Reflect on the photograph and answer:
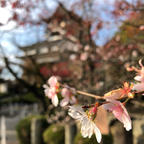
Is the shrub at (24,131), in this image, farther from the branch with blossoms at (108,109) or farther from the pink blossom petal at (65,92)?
the branch with blossoms at (108,109)

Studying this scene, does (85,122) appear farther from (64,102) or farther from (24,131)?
(24,131)

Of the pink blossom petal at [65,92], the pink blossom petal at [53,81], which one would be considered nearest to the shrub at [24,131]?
the pink blossom petal at [65,92]

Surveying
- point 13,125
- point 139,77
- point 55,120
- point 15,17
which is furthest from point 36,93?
point 139,77

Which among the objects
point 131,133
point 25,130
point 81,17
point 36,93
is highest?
point 81,17

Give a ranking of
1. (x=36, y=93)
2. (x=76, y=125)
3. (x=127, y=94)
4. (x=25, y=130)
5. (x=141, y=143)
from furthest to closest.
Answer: (x=36, y=93), (x=25, y=130), (x=76, y=125), (x=141, y=143), (x=127, y=94)

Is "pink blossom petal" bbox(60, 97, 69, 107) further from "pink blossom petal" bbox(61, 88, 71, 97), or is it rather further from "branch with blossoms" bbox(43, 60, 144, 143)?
"branch with blossoms" bbox(43, 60, 144, 143)

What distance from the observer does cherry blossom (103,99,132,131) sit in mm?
809

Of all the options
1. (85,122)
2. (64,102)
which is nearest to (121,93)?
(85,122)

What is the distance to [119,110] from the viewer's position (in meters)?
0.83

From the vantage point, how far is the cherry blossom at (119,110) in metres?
0.81

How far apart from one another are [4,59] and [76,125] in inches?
139

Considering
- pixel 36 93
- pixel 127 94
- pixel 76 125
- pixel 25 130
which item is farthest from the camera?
pixel 36 93

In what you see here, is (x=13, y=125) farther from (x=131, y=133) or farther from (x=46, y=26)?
(x=131, y=133)

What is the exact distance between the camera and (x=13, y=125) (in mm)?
5992
